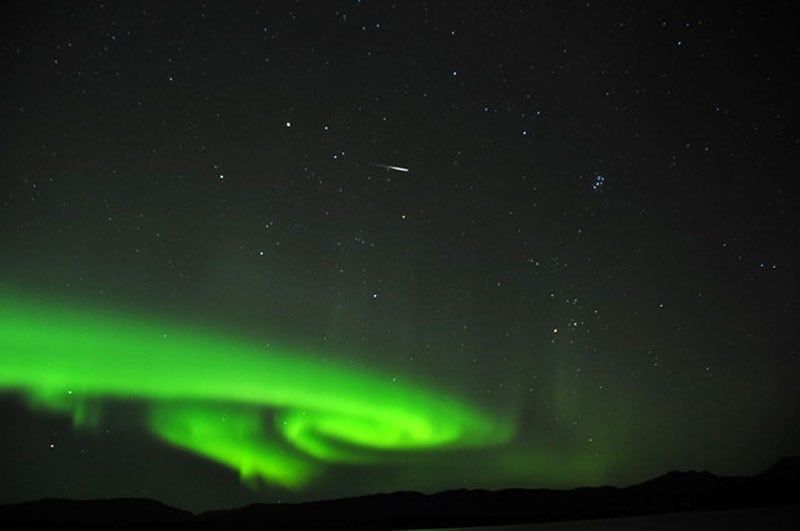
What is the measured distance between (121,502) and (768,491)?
17.1m

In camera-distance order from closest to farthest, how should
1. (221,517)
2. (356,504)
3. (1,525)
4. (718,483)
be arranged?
1. (1,525)
2. (221,517)
3. (356,504)
4. (718,483)

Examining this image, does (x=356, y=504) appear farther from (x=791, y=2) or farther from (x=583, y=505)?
(x=791, y=2)

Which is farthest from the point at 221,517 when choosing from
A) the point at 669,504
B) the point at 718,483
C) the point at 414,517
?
the point at 718,483

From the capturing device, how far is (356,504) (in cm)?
1631

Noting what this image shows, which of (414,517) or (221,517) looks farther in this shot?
(414,517)

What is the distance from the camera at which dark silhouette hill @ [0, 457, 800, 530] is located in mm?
11484

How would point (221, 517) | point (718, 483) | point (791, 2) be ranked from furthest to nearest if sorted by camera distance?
point (718, 483), point (221, 517), point (791, 2)

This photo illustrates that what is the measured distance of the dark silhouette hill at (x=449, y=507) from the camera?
1148 centimetres

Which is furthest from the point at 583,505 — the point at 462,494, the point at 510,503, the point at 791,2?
the point at 791,2

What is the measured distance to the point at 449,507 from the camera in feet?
54.4

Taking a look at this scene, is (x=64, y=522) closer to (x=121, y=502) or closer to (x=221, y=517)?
(x=121, y=502)

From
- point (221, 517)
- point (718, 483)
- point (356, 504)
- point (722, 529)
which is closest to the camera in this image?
point (722, 529)

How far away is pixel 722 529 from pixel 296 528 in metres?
9.54

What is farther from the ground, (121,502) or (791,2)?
(791,2)
